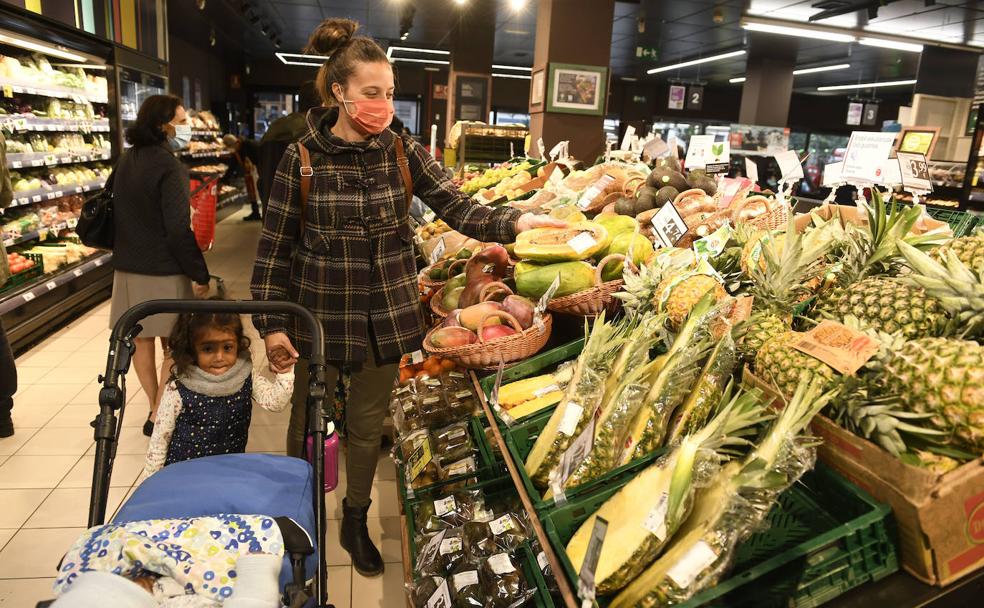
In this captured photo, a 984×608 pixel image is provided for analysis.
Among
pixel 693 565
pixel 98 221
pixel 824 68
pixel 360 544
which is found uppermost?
pixel 824 68

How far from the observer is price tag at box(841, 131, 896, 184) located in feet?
8.27

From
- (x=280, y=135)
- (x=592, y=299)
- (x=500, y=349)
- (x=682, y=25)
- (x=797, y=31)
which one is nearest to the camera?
(x=500, y=349)

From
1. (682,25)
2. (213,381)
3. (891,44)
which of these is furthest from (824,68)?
(213,381)

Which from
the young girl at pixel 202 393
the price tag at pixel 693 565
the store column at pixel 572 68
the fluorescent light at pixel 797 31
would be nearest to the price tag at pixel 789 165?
the price tag at pixel 693 565

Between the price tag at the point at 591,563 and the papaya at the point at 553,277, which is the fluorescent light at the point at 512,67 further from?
the price tag at the point at 591,563

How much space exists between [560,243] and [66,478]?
2.73 metres

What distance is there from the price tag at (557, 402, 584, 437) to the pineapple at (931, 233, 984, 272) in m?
0.96

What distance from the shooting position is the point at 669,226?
2377 millimetres

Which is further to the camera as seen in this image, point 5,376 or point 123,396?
point 5,376

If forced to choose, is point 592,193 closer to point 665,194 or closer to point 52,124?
point 665,194

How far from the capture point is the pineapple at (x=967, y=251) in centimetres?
158

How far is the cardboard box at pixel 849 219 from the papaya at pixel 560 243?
702 mm

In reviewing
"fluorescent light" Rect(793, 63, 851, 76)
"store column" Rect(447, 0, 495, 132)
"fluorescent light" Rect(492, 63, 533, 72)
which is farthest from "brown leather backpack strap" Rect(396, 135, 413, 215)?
"fluorescent light" Rect(492, 63, 533, 72)

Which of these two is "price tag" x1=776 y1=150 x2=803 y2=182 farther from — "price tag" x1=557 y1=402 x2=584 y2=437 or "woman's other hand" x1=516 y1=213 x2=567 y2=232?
"price tag" x1=557 y1=402 x2=584 y2=437
